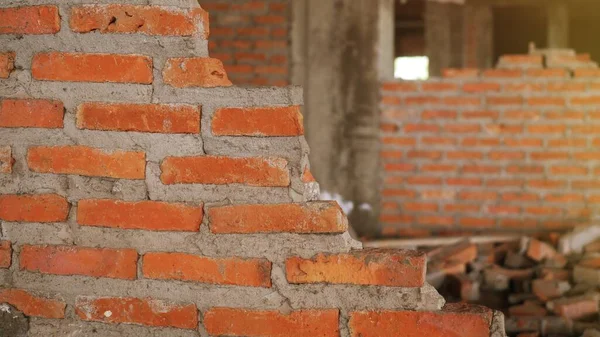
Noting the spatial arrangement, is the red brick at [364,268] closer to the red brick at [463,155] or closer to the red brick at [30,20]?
the red brick at [30,20]

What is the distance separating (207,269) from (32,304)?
0.54 meters

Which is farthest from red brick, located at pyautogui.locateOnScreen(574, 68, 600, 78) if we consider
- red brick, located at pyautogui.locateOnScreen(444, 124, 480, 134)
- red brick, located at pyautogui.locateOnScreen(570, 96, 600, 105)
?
red brick, located at pyautogui.locateOnScreen(444, 124, 480, 134)

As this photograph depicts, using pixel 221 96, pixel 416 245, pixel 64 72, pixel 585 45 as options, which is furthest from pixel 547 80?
pixel 585 45

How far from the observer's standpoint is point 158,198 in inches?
65.0

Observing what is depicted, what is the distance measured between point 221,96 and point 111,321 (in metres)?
0.71

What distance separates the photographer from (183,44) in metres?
1.65

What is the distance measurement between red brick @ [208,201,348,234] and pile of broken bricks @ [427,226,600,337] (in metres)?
1.79

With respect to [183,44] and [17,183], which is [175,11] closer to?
[183,44]

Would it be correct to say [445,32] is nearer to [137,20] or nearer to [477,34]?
[477,34]

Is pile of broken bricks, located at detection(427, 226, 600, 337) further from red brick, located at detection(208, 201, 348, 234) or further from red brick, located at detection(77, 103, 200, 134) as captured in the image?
red brick, located at detection(77, 103, 200, 134)

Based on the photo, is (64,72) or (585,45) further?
(585,45)

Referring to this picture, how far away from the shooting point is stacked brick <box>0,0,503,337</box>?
159 centimetres

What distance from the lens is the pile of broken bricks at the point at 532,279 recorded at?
9.95ft

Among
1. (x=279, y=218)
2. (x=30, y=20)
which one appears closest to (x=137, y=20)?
(x=30, y=20)
